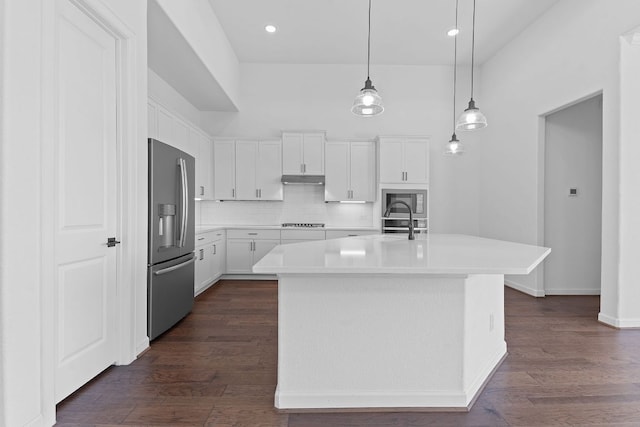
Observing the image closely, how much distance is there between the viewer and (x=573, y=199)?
15.1 feet

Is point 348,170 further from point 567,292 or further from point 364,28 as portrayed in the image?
point 567,292

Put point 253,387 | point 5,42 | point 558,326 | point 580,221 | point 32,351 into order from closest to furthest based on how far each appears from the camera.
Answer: point 5,42 → point 32,351 → point 253,387 → point 558,326 → point 580,221

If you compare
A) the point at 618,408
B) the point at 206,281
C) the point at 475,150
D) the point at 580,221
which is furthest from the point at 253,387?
the point at 475,150

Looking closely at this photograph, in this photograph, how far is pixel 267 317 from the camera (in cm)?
362

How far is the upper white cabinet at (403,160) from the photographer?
5.51 meters

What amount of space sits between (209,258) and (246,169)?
1.63 meters

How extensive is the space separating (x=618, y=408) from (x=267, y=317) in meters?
2.80

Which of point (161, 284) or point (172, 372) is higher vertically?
point (161, 284)

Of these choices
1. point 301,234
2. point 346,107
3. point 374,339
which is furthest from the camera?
point 346,107

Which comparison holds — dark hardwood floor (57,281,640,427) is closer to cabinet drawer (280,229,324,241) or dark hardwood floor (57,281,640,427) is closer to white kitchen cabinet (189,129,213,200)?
cabinet drawer (280,229,324,241)

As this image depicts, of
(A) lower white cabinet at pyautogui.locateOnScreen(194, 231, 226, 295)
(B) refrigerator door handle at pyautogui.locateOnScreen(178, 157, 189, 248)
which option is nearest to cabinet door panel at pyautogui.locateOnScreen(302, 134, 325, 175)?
(A) lower white cabinet at pyautogui.locateOnScreen(194, 231, 226, 295)

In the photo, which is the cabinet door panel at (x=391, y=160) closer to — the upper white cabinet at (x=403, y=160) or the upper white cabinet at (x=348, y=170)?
the upper white cabinet at (x=403, y=160)

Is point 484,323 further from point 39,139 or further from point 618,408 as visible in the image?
point 39,139

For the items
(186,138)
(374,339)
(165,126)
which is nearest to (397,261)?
(374,339)
